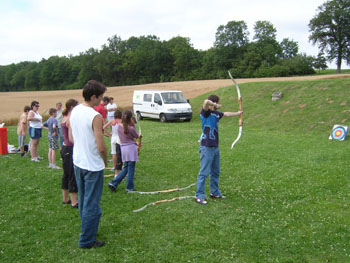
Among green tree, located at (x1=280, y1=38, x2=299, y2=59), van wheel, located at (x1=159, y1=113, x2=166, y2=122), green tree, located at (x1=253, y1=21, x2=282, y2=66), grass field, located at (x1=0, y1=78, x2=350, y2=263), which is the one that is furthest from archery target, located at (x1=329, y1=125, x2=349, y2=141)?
green tree, located at (x1=280, y1=38, x2=299, y2=59)

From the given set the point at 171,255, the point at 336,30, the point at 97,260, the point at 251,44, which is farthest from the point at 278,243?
the point at 251,44

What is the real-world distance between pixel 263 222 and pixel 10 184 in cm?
633

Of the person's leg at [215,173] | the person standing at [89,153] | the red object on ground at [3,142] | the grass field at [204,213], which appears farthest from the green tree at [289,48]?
the person standing at [89,153]

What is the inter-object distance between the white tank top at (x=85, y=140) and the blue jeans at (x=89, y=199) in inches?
4.3

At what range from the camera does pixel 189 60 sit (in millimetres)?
80375

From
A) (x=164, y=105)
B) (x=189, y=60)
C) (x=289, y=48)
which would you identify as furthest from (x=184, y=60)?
(x=164, y=105)

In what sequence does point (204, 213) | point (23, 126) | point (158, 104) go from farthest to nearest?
1. point (158, 104)
2. point (23, 126)
3. point (204, 213)

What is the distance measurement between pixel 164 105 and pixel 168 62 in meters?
66.3

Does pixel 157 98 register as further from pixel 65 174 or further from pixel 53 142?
pixel 65 174

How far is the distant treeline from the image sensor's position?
63659 mm

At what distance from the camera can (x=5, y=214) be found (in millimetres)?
5984

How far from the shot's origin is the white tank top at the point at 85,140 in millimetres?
4164

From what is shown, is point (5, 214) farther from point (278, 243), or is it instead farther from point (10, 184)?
point (278, 243)

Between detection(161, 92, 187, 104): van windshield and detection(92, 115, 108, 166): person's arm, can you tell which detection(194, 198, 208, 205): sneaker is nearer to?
detection(92, 115, 108, 166): person's arm
